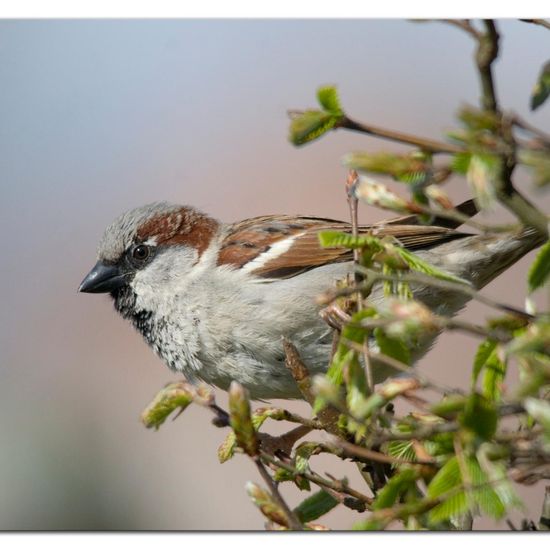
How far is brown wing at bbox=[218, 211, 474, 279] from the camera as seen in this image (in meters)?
1.89

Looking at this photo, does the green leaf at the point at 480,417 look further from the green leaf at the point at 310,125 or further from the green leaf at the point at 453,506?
the green leaf at the point at 310,125

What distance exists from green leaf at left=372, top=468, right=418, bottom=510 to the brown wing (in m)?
1.02

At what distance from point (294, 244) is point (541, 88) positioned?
Answer: 112 centimetres

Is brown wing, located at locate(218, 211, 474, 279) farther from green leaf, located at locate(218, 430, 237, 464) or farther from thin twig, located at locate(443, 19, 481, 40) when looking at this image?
thin twig, located at locate(443, 19, 481, 40)

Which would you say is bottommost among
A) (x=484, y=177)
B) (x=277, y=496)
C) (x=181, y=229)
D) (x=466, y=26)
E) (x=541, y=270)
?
(x=277, y=496)

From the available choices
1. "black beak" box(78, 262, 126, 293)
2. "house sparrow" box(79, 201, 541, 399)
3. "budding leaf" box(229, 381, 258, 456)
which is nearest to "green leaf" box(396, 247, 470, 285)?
"budding leaf" box(229, 381, 258, 456)

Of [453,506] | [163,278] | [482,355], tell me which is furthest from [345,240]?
[163,278]

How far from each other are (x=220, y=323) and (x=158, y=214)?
39 cm

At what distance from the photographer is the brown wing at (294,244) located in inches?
74.3

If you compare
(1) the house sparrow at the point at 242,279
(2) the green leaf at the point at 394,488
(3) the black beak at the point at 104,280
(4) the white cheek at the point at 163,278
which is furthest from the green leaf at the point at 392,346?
(3) the black beak at the point at 104,280

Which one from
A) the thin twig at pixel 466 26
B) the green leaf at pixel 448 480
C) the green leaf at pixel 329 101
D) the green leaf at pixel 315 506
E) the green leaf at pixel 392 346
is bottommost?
the green leaf at pixel 315 506

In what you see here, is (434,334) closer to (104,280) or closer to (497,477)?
(497,477)

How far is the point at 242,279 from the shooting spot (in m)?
1.88

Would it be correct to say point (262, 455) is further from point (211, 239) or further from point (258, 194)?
point (258, 194)
